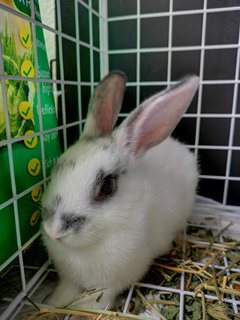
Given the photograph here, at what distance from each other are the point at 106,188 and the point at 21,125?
310 mm

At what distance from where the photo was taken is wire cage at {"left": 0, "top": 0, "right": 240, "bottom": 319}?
81 centimetres

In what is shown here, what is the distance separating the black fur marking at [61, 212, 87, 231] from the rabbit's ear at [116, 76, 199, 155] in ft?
0.93

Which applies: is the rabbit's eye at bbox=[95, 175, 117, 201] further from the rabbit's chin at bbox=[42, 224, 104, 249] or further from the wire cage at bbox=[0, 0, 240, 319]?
the wire cage at bbox=[0, 0, 240, 319]

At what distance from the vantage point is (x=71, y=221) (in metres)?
0.72

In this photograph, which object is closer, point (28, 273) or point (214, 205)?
point (28, 273)

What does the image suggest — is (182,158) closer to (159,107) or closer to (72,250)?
(159,107)

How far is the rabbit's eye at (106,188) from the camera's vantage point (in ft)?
2.55

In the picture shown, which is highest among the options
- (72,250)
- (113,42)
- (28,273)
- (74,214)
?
(113,42)

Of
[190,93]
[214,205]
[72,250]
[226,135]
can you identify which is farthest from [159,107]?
[214,205]

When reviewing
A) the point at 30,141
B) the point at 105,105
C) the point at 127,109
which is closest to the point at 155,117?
the point at 105,105

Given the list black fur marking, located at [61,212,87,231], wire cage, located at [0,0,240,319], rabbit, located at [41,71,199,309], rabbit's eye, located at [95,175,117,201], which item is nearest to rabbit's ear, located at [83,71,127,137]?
rabbit, located at [41,71,199,309]

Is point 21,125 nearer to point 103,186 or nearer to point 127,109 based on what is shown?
point 103,186

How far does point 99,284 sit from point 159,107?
0.55m

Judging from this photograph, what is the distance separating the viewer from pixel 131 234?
82 centimetres
